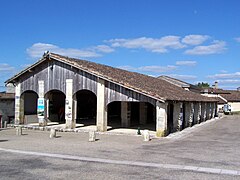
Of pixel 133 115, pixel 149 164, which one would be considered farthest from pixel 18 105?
pixel 149 164

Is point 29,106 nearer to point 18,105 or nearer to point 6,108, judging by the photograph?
point 6,108

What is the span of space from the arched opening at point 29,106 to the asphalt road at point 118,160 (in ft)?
31.8

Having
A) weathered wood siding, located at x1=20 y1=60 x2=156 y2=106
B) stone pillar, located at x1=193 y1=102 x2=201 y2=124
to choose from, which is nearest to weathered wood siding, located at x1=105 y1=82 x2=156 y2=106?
weathered wood siding, located at x1=20 y1=60 x2=156 y2=106

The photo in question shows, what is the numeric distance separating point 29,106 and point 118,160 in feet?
57.2

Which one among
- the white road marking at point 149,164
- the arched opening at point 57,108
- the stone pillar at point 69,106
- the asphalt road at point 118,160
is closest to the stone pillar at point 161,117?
the asphalt road at point 118,160

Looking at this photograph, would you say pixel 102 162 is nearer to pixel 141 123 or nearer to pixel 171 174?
pixel 171 174

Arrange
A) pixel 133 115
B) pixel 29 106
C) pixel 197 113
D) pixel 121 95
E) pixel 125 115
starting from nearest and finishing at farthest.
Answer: pixel 121 95 → pixel 125 115 → pixel 29 106 → pixel 197 113 → pixel 133 115

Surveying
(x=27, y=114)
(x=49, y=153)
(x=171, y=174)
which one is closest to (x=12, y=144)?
(x=49, y=153)

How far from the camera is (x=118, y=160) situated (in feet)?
36.4

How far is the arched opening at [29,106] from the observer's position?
25078 mm

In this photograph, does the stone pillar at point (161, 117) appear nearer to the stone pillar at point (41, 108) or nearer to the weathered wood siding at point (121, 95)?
the weathered wood siding at point (121, 95)

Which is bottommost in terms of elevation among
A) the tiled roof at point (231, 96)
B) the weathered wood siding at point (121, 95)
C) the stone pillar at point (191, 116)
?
the stone pillar at point (191, 116)

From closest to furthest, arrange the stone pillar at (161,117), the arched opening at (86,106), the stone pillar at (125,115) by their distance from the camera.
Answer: the stone pillar at (161,117) → the stone pillar at (125,115) → the arched opening at (86,106)

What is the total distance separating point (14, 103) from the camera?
26.1m
